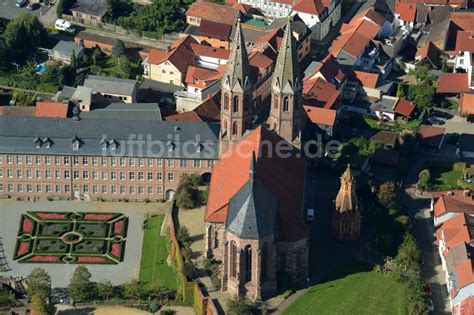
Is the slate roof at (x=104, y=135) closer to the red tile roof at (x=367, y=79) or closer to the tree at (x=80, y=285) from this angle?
the tree at (x=80, y=285)

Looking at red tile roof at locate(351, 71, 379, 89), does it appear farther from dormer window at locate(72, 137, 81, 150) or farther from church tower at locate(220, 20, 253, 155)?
dormer window at locate(72, 137, 81, 150)

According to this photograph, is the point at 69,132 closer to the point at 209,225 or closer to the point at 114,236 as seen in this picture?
the point at 114,236

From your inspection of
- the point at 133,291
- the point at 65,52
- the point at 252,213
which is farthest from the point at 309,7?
the point at 133,291

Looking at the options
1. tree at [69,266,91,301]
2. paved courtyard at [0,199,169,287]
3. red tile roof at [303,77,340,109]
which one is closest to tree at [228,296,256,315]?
paved courtyard at [0,199,169,287]

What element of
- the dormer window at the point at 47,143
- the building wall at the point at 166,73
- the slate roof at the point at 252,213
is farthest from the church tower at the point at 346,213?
the building wall at the point at 166,73

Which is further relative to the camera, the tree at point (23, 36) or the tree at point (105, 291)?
the tree at point (23, 36)
